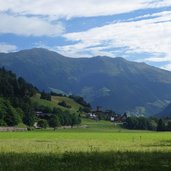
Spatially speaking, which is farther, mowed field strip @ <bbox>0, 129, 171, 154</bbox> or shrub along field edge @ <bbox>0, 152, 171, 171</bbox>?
mowed field strip @ <bbox>0, 129, 171, 154</bbox>

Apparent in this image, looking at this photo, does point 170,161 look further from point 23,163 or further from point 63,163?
point 23,163

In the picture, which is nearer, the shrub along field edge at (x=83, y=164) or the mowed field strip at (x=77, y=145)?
the shrub along field edge at (x=83, y=164)

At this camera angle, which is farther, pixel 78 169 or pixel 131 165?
pixel 131 165

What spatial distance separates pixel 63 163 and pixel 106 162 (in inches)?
98.2

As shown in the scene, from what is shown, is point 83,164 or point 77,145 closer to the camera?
point 83,164

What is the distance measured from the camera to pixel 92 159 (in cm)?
2777

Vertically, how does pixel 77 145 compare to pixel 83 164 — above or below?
below

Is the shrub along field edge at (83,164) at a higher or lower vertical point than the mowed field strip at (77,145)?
higher

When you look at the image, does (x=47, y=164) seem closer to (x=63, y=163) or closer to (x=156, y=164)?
(x=63, y=163)

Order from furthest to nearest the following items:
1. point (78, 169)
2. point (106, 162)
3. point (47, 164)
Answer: point (106, 162), point (47, 164), point (78, 169)

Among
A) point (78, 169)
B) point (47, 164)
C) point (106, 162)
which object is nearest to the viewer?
point (78, 169)

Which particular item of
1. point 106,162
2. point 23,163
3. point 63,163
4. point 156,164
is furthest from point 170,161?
point 23,163

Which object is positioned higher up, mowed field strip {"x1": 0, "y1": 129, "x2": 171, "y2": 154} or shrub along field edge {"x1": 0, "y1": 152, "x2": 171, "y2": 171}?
shrub along field edge {"x1": 0, "y1": 152, "x2": 171, "y2": 171}

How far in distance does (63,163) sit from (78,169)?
263 cm
